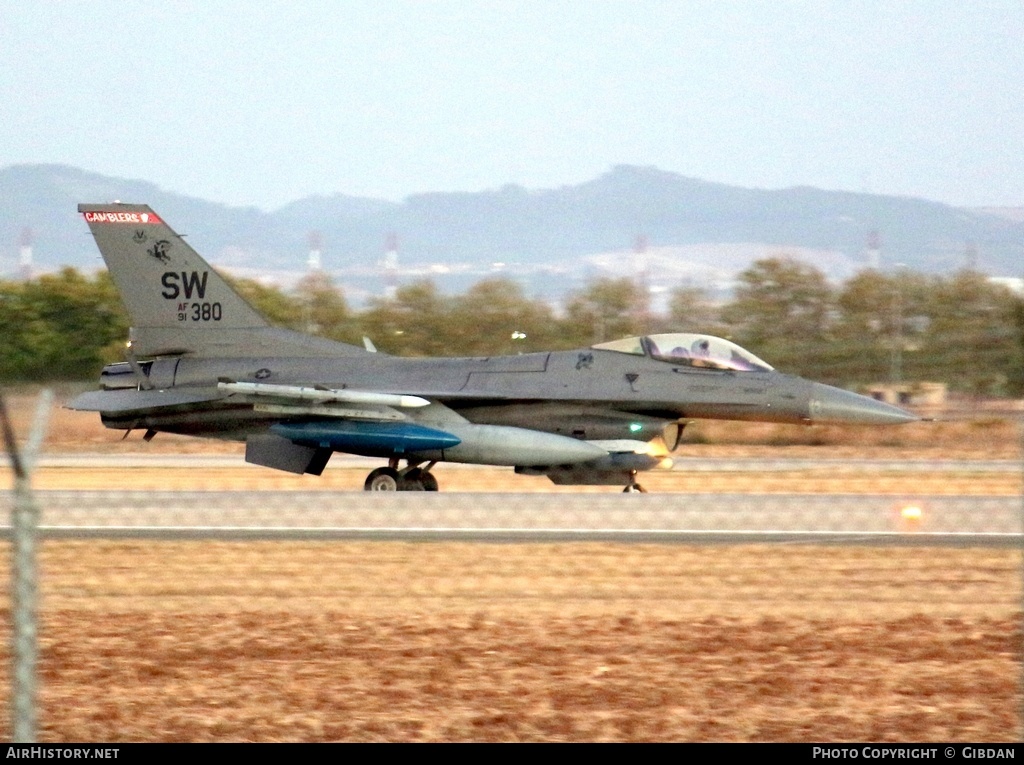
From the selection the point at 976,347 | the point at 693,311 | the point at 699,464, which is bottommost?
the point at 699,464

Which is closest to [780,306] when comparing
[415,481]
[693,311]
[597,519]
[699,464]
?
[693,311]


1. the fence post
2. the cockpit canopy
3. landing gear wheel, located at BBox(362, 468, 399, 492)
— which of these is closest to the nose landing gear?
the cockpit canopy

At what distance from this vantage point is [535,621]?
7.90 metres

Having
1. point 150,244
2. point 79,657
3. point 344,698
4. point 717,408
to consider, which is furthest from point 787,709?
point 150,244

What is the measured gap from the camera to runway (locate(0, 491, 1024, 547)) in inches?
282

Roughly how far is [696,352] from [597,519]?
1082cm

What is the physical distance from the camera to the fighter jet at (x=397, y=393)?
18203 mm

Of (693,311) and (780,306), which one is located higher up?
(780,306)

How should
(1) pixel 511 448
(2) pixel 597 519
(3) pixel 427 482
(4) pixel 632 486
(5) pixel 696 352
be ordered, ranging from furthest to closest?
(3) pixel 427 482 < (5) pixel 696 352 < (1) pixel 511 448 < (4) pixel 632 486 < (2) pixel 597 519

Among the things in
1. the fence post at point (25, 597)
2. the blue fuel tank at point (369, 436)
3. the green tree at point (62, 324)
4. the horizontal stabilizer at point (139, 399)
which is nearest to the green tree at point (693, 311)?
the green tree at point (62, 324)

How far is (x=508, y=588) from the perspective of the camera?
29.0 feet

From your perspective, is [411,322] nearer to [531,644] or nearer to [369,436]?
[369,436]

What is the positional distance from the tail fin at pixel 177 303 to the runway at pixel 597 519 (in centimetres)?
881
